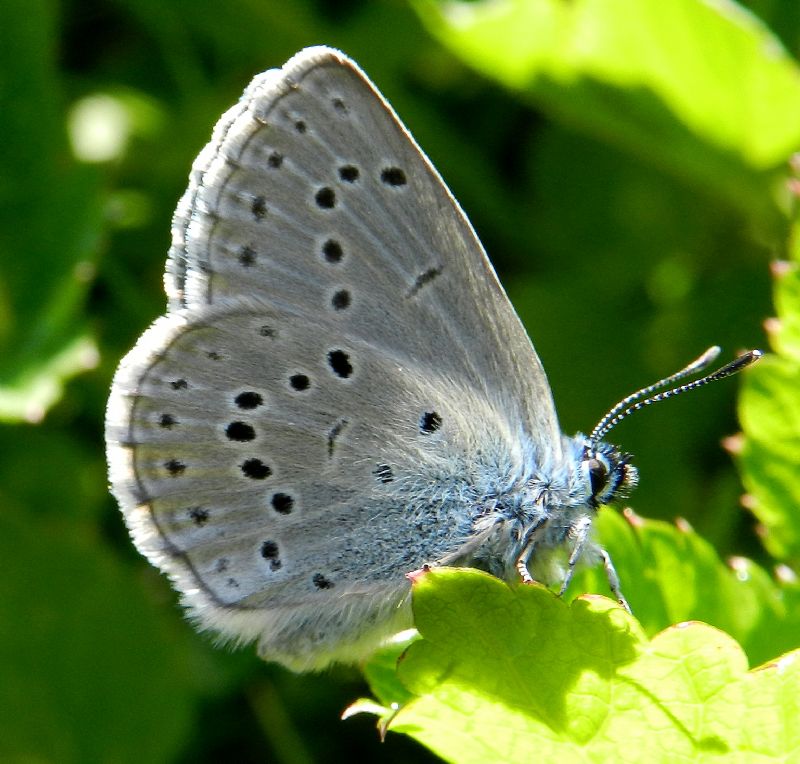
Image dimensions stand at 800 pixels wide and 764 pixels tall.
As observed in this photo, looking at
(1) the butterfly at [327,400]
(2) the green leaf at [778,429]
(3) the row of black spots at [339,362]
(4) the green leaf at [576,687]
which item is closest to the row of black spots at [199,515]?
(1) the butterfly at [327,400]

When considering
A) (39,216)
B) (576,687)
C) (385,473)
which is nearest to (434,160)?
(39,216)

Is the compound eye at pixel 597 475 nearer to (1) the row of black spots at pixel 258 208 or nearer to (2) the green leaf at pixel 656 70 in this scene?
(1) the row of black spots at pixel 258 208

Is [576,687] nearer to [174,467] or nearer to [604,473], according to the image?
[604,473]

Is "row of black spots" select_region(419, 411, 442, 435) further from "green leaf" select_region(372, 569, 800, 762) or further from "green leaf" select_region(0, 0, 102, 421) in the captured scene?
"green leaf" select_region(0, 0, 102, 421)

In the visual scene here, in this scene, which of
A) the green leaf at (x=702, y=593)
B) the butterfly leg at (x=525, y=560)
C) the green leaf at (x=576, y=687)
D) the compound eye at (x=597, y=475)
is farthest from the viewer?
the compound eye at (x=597, y=475)

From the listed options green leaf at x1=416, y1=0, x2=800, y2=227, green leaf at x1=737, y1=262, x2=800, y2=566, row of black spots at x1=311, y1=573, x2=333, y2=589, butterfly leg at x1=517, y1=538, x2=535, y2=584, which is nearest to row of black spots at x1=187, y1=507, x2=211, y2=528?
row of black spots at x1=311, y1=573, x2=333, y2=589

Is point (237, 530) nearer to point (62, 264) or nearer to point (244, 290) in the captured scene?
point (244, 290)
